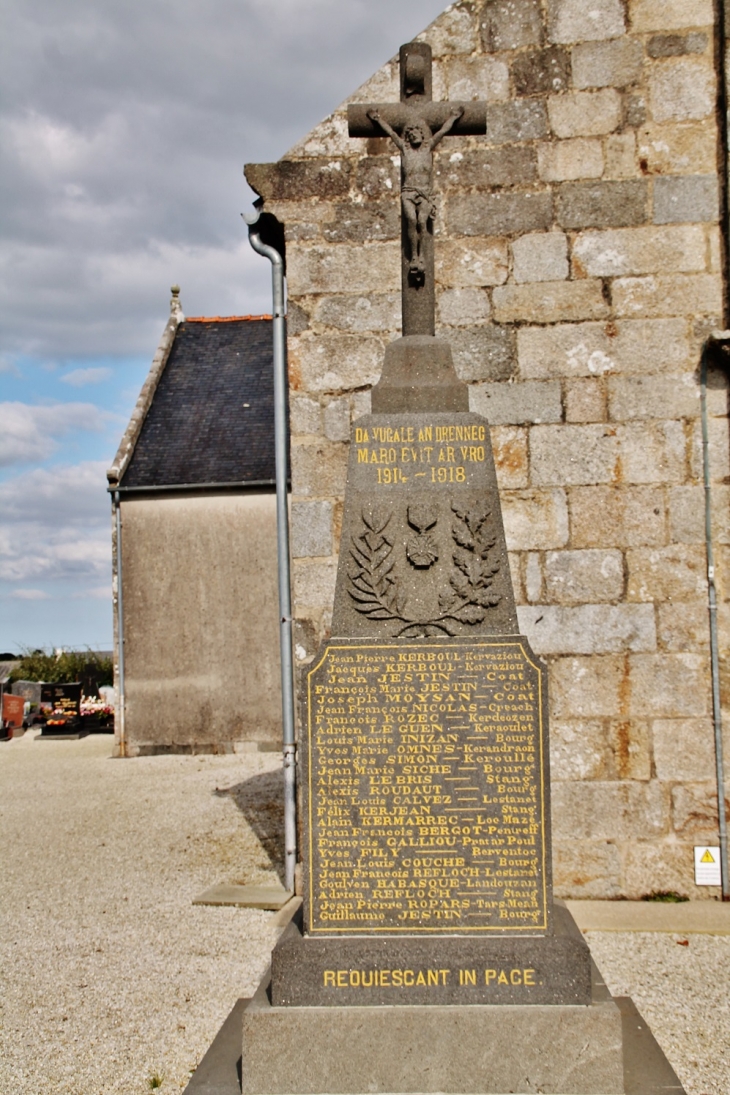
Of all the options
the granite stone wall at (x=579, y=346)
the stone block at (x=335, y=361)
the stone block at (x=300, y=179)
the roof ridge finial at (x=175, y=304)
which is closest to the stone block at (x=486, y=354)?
the granite stone wall at (x=579, y=346)

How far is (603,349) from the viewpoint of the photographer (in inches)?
231

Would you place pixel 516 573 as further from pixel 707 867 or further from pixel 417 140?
pixel 417 140

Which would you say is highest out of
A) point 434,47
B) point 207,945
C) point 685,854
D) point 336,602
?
point 434,47

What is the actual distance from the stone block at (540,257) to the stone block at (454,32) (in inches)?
49.2

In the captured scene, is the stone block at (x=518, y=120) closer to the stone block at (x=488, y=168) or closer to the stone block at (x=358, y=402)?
the stone block at (x=488, y=168)

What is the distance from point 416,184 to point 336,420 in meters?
2.29

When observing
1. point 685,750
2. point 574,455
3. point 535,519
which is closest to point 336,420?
point 535,519

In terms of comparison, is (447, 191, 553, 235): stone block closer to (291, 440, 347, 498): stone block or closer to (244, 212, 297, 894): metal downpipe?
(244, 212, 297, 894): metal downpipe

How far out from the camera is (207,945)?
215 inches

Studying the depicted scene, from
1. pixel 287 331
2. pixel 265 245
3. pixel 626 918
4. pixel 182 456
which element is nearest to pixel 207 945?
pixel 626 918

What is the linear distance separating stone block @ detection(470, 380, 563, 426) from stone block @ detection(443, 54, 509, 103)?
70.7 inches

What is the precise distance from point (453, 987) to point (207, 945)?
2569 mm

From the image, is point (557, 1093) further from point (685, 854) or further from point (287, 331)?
point (287, 331)

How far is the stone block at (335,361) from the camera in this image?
19.7 ft
